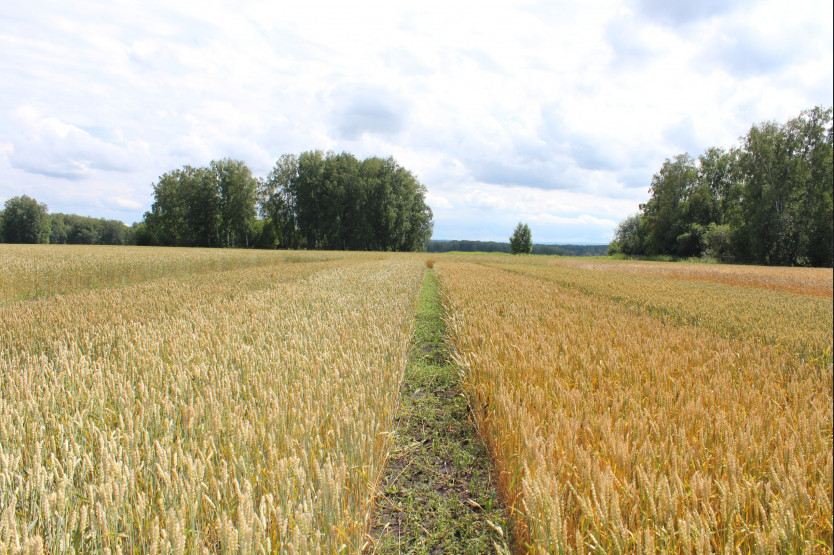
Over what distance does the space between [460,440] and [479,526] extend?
1.06 m

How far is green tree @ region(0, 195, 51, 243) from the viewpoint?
87.1 metres

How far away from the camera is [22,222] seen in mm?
87188

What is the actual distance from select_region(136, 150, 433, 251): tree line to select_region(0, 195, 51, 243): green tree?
37.1 meters

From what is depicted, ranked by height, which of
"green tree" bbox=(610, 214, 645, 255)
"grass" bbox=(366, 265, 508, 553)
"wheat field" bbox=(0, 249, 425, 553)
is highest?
"green tree" bbox=(610, 214, 645, 255)

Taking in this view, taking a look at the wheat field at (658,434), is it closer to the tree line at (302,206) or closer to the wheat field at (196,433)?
the wheat field at (196,433)

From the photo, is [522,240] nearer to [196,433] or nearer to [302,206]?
[302,206]

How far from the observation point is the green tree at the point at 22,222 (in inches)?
3430

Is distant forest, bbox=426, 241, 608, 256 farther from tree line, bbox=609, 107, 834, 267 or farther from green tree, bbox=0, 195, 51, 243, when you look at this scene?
green tree, bbox=0, 195, 51, 243

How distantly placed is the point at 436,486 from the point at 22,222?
12279cm

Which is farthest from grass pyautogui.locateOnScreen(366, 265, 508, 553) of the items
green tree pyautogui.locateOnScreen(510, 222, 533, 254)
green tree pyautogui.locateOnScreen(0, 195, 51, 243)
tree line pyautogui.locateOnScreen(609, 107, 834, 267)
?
green tree pyautogui.locateOnScreen(0, 195, 51, 243)

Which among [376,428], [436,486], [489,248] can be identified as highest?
[489,248]

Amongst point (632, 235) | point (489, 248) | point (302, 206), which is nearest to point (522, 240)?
point (632, 235)

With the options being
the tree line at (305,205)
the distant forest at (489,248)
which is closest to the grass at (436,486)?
the tree line at (305,205)

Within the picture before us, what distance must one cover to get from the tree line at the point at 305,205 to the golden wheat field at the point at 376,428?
63.9 metres
